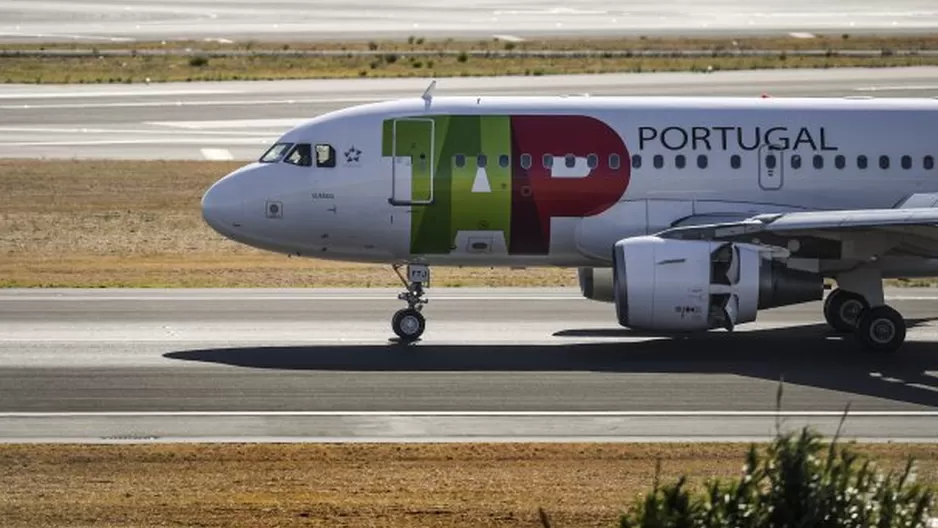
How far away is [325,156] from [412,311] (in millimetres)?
2778

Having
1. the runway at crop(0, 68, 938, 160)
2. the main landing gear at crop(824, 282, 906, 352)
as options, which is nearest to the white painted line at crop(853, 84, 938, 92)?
the runway at crop(0, 68, 938, 160)

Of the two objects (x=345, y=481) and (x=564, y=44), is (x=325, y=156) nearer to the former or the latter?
(x=345, y=481)

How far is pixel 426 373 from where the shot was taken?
27.6 m

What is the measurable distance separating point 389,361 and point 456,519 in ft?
28.5

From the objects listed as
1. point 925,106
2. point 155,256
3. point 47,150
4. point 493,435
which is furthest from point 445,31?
point 493,435

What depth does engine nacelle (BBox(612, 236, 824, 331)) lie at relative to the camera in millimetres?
28203

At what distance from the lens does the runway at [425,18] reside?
89.2 m

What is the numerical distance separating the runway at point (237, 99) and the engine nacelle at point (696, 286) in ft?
85.8

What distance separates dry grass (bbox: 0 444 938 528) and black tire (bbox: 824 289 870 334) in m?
7.97

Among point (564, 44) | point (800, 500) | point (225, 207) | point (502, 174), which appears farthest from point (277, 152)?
point (564, 44)

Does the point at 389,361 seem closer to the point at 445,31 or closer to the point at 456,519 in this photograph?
the point at 456,519

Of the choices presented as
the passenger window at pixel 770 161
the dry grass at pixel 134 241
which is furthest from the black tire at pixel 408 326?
the dry grass at pixel 134 241

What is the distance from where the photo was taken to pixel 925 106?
31609 mm

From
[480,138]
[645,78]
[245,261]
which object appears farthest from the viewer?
[645,78]
